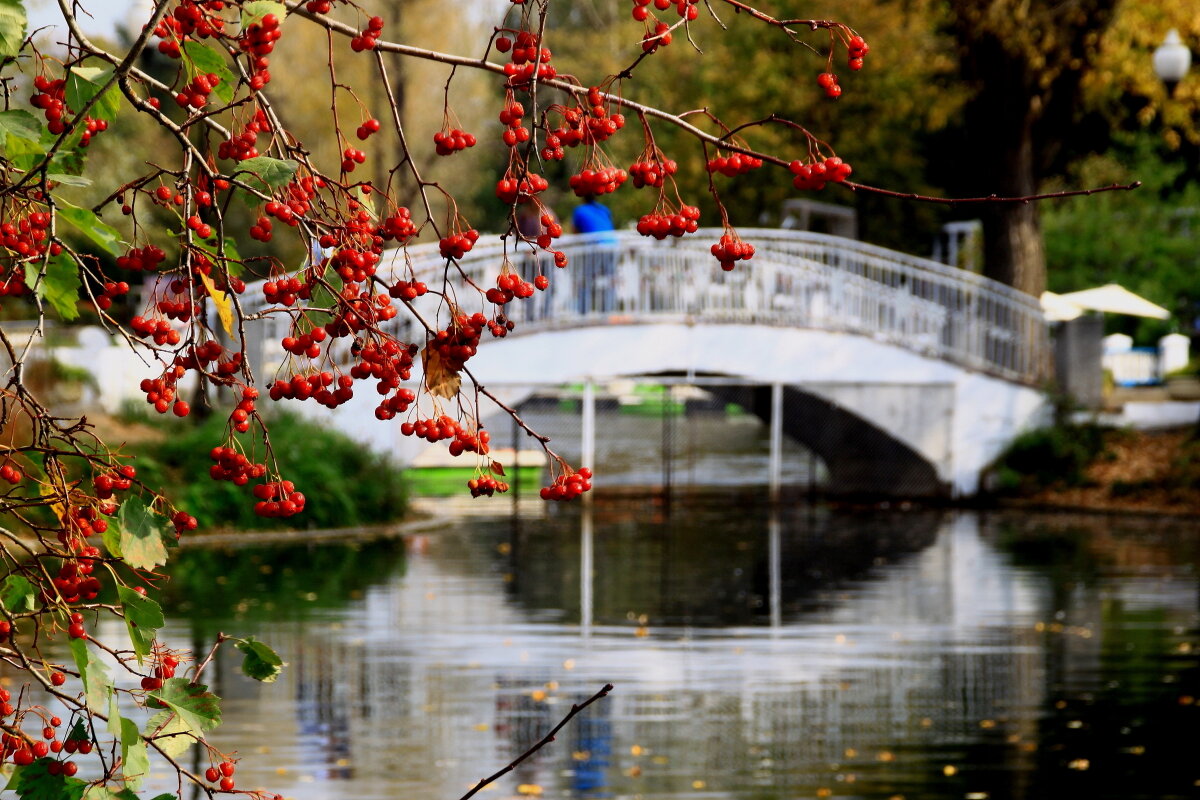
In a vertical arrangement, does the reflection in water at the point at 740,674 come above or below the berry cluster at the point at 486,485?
below

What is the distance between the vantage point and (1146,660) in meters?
12.8

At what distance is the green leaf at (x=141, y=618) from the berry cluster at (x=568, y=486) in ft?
2.20

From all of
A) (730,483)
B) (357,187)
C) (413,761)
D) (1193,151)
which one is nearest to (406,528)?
(730,483)

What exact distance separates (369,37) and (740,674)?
31.6 ft

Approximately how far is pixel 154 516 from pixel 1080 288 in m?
34.0

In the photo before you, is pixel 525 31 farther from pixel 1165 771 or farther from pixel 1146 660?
pixel 1146 660

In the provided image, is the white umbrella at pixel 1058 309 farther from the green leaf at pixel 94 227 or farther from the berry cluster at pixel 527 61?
the green leaf at pixel 94 227

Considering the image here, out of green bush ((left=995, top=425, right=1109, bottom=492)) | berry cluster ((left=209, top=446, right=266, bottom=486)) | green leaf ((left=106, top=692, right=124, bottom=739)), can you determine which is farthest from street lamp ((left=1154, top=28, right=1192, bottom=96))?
green leaf ((left=106, top=692, right=124, bottom=739))

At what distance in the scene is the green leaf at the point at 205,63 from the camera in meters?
2.89

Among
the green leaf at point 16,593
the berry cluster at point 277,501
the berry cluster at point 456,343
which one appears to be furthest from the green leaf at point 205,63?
the green leaf at point 16,593

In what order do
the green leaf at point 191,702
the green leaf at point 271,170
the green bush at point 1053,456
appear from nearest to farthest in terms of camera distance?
the green leaf at point 271,170 → the green leaf at point 191,702 → the green bush at point 1053,456

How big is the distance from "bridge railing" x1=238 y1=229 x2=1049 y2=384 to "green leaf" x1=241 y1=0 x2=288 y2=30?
19.8 meters

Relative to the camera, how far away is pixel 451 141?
10.2 feet

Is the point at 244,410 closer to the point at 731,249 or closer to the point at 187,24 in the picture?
the point at 187,24
